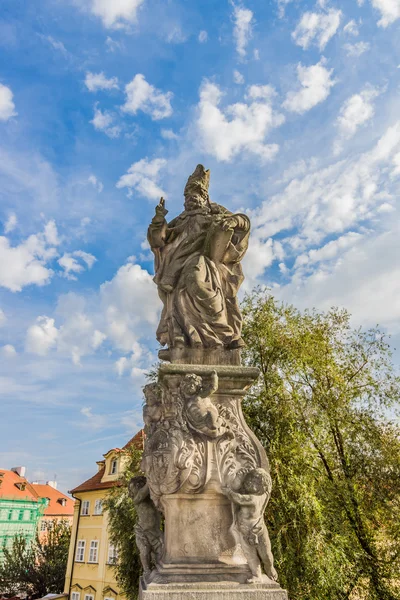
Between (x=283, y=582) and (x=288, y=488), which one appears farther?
(x=288, y=488)

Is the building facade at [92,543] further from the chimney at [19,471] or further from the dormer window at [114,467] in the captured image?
the chimney at [19,471]

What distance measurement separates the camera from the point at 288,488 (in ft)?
33.9

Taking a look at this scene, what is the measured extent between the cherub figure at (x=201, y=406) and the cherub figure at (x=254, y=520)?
1.56 feet

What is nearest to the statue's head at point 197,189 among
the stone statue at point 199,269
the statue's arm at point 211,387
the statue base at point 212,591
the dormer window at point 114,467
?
the stone statue at point 199,269

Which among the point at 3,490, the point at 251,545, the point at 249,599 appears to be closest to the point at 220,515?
the point at 251,545

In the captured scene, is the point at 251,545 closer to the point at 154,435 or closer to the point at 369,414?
the point at 154,435

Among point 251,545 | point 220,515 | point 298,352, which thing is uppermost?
point 298,352

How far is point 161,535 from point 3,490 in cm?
4798

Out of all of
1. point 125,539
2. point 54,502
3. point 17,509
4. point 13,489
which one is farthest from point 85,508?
point 54,502

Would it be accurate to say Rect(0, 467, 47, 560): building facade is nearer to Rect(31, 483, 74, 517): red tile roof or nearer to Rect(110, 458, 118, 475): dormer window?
Rect(31, 483, 74, 517): red tile roof

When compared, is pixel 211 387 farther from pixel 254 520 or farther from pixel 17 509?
pixel 17 509

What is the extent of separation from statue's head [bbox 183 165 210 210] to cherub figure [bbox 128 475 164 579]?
10.5 ft

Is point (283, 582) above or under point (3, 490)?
Result: under

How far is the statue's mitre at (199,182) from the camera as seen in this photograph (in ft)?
17.6
